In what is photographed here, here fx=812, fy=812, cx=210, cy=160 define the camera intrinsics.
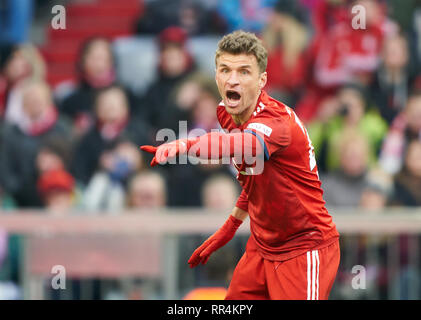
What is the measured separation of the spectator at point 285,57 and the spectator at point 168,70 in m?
0.95

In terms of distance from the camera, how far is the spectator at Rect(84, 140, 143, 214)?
27.3ft

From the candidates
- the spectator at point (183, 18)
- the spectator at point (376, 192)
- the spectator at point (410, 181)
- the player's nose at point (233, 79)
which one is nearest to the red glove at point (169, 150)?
the player's nose at point (233, 79)

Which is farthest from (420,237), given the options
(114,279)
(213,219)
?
(114,279)

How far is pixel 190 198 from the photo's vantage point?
8.28m

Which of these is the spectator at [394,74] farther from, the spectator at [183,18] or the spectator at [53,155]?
the spectator at [53,155]

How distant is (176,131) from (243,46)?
15.2ft

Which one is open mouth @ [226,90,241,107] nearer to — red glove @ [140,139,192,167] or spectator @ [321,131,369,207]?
red glove @ [140,139,192,167]

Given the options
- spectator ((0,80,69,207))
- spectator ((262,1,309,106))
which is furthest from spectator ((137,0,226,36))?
spectator ((0,80,69,207))

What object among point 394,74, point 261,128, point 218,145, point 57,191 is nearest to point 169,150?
point 218,145

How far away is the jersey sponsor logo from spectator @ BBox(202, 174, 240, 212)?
157 inches

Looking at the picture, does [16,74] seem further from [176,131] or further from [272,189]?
[272,189]

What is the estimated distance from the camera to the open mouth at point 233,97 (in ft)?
13.8

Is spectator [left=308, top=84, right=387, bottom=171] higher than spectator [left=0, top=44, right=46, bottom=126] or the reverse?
the reverse
